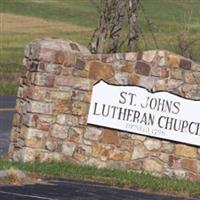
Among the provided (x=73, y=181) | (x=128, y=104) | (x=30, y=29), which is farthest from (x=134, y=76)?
(x=30, y=29)

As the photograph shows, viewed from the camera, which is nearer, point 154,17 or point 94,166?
point 94,166

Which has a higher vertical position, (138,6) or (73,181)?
(138,6)

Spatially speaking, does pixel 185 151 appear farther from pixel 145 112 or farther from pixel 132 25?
pixel 132 25

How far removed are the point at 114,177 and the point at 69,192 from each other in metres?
1.82

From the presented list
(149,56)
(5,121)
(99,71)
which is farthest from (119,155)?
(5,121)

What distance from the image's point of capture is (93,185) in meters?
12.0

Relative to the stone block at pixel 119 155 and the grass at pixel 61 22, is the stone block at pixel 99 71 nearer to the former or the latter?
the stone block at pixel 119 155

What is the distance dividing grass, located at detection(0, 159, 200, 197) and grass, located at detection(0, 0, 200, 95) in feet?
54.0

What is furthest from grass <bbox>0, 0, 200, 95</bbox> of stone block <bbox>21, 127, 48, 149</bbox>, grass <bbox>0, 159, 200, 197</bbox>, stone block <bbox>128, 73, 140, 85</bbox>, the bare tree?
grass <bbox>0, 159, 200, 197</bbox>

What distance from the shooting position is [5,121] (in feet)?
63.9

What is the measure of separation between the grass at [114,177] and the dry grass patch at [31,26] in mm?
31489

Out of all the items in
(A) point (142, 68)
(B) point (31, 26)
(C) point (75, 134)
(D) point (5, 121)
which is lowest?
(B) point (31, 26)

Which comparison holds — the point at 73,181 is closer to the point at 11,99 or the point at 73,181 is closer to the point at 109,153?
the point at 109,153

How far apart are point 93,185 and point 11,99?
12.1m
